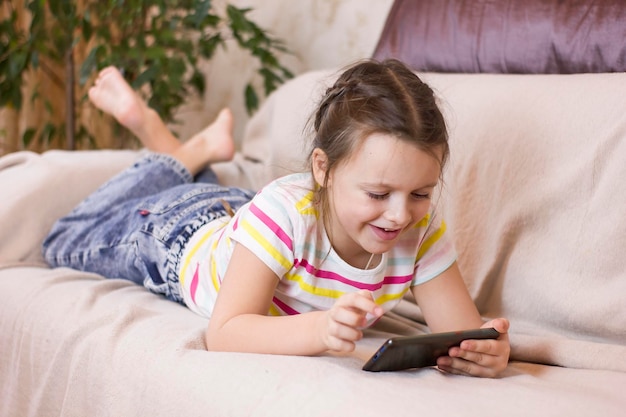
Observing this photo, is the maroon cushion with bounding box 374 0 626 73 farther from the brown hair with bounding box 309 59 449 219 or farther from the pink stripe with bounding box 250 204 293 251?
the pink stripe with bounding box 250 204 293 251

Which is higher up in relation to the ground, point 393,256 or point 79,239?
point 393,256

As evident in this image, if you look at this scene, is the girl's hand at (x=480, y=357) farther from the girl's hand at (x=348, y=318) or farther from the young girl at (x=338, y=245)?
the girl's hand at (x=348, y=318)

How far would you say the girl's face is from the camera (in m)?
0.93

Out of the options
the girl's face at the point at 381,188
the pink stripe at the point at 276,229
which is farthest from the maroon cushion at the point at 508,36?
the pink stripe at the point at 276,229

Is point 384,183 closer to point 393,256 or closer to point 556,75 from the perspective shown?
point 393,256

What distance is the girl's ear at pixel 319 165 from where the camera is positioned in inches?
40.4

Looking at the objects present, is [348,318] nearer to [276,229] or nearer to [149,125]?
[276,229]

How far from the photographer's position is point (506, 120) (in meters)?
1.28

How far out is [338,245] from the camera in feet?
3.57

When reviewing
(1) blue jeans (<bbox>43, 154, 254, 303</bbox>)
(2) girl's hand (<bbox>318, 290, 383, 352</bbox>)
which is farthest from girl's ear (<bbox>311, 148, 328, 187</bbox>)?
(1) blue jeans (<bbox>43, 154, 254, 303</bbox>)

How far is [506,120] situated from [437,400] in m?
0.61

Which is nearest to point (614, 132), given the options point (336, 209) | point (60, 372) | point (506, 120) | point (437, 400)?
point (506, 120)

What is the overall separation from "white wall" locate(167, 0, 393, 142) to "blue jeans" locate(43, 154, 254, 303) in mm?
782

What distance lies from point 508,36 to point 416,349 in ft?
2.43
